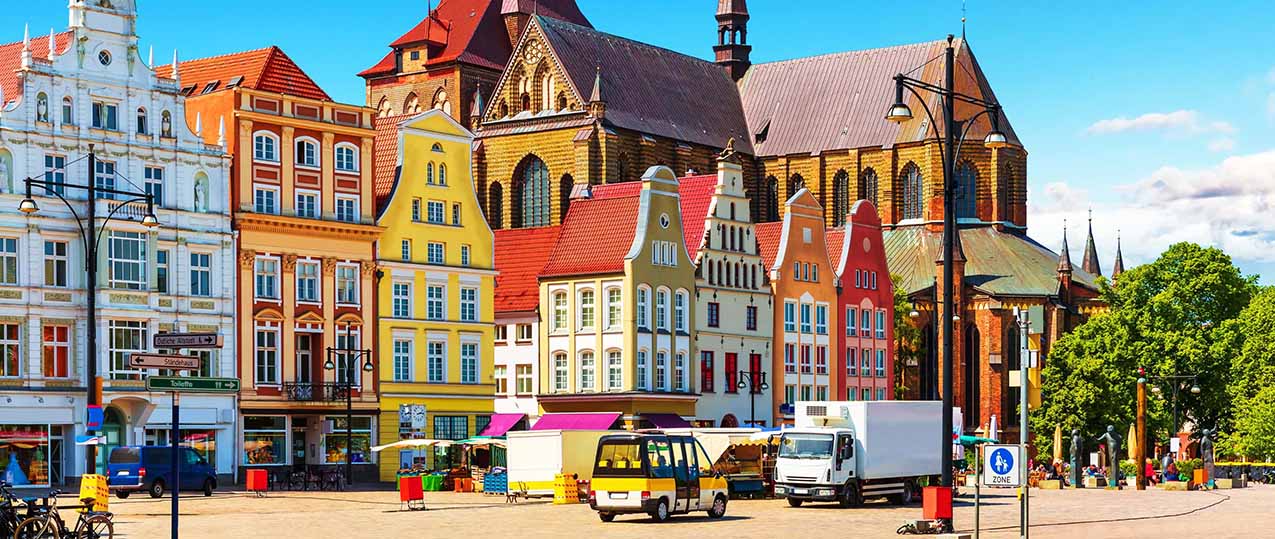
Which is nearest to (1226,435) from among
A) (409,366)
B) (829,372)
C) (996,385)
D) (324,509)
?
(996,385)

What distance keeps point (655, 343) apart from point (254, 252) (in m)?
17.7

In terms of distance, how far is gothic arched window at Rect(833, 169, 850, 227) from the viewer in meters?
122

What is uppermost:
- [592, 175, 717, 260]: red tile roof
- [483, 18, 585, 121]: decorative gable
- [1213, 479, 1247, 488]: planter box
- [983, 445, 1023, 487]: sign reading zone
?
[483, 18, 585, 121]: decorative gable

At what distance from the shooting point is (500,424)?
245ft

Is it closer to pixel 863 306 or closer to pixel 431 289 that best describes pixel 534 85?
pixel 863 306

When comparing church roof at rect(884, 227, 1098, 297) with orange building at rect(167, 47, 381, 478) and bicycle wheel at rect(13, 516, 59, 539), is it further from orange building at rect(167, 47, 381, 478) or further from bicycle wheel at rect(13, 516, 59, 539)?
bicycle wheel at rect(13, 516, 59, 539)

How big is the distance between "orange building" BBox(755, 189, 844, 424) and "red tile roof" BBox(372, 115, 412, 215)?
60.7 ft

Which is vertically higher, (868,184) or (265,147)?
(868,184)

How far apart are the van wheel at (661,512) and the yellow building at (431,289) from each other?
90.6 feet

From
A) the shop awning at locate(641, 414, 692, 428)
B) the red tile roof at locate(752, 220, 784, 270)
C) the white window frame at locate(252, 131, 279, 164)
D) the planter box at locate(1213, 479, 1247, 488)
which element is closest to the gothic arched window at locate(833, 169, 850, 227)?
the red tile roof at locate(752, 220, 784, 270)

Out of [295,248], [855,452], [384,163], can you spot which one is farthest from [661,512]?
[384,163]

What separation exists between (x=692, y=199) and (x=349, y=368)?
2376 centimetres

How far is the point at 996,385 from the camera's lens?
113 metres

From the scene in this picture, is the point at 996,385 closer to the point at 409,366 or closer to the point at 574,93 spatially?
the point at 574,93
